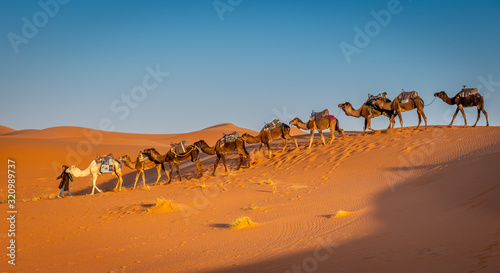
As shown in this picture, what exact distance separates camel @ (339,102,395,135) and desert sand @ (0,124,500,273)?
3.29 m

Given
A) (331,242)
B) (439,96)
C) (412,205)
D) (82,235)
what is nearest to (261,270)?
(331,242)

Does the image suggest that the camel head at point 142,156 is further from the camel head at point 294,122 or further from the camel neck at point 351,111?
the camel neck at point 351,111

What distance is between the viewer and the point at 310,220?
946cm

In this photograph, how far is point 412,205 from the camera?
9.55m

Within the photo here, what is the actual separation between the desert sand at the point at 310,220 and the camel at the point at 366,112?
130 inches

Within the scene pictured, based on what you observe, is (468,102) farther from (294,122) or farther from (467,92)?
(294,122)

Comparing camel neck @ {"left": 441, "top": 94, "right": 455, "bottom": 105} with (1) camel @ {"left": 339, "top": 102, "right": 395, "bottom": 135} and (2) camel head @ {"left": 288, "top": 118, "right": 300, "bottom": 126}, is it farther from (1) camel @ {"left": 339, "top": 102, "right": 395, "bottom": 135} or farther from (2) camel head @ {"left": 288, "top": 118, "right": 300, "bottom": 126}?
(2) camel head @ {"left": 288, "top": 118, "right": 300, "bottom": 126}

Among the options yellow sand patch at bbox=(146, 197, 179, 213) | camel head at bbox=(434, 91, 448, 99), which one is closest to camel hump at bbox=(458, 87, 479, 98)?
camel head at bbox=(434, 91, 448, 99)

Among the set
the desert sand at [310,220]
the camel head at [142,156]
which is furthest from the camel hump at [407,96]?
the camel head at [142,156]

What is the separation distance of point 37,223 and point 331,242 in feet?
32.1

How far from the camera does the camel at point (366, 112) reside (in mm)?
23328

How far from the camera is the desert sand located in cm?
606

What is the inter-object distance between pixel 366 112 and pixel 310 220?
1556cm

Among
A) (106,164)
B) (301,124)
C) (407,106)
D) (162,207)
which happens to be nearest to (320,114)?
(301,124)
